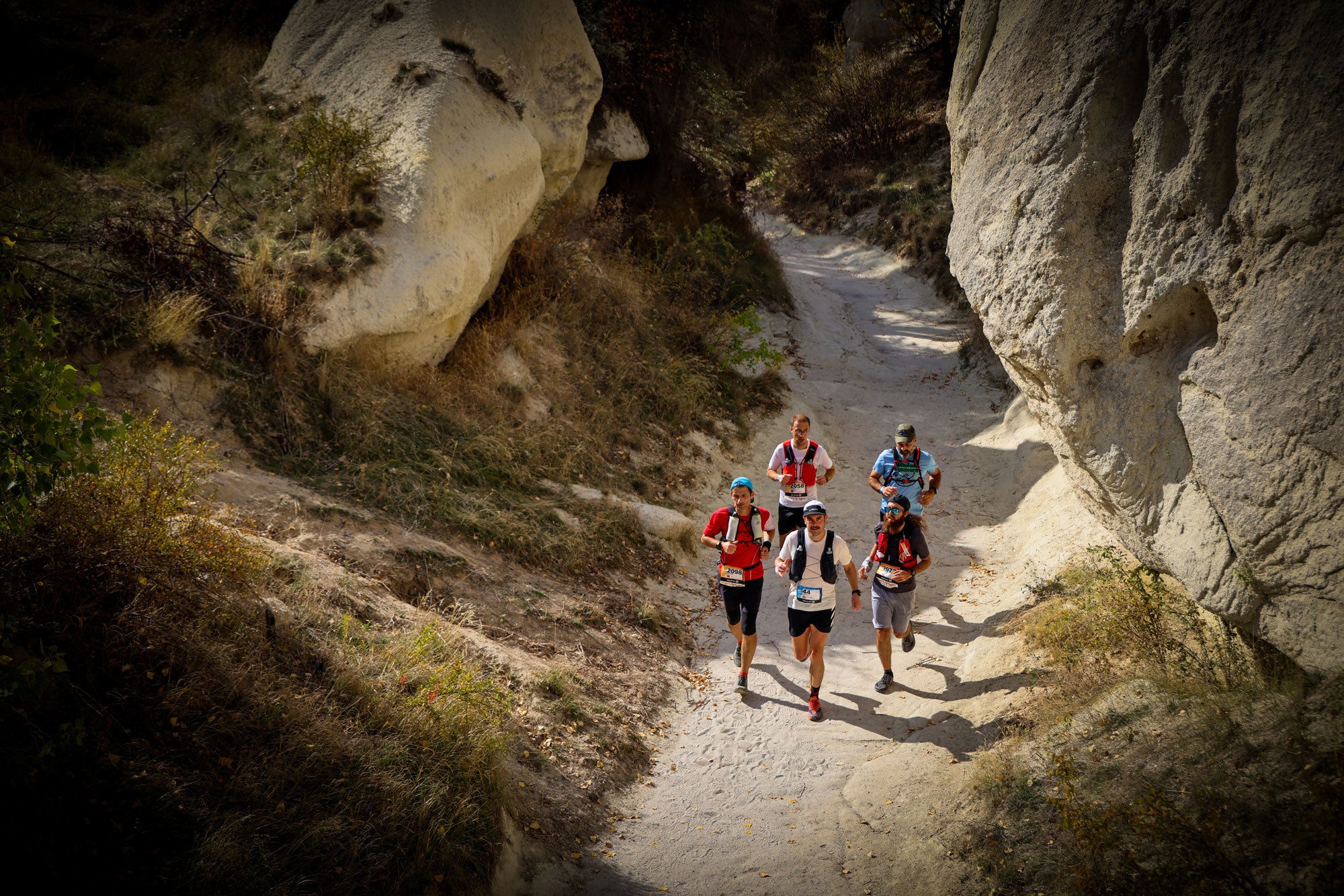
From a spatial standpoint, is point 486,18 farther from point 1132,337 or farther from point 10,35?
point 1132,337

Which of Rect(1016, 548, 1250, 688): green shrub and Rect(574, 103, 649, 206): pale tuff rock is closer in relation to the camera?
Rect(1016, 548, 1250, 688): green shrub

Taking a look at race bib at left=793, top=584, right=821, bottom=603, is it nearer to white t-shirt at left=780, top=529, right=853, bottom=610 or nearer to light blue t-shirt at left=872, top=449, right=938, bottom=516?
white t-shirt at left=780, top=529, right=853, bottom=610

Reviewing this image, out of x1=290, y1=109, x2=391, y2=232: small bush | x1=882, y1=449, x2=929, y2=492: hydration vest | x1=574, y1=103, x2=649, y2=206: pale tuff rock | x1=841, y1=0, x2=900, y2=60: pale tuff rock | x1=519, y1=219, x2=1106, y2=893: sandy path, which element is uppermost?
x1=841, y1=0, x2=900, y2=60: pale tuff rock

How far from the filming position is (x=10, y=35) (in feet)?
38.4

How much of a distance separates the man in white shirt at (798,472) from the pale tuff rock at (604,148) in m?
8.57

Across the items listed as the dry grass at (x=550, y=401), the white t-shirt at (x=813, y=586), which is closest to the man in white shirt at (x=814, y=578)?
the white t-shirt at (x=813, y=586)

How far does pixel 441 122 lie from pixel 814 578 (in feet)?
26.4

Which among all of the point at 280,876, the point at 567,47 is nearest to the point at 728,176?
the point at 567,47

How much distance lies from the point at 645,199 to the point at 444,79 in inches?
274

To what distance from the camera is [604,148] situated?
15.1 m

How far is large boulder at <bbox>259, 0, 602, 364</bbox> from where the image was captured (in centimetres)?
975

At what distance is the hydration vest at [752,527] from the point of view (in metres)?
7.05

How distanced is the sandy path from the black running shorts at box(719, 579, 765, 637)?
700 mm

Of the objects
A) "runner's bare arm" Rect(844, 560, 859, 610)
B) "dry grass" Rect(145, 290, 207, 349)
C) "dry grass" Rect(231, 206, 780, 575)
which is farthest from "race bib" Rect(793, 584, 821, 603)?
"dry grass" Rect(145, 290, 207, 349)
